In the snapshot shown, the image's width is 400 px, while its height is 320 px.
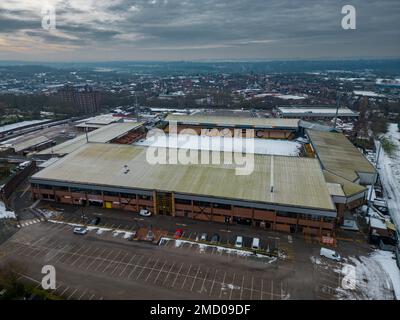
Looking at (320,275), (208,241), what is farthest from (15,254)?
(320,275)

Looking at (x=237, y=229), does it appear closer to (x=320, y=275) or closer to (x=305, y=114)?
(x=320, y=275)

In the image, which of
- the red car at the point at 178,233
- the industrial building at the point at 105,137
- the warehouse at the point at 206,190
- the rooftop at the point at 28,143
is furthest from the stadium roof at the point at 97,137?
the red car at the point at 178,233

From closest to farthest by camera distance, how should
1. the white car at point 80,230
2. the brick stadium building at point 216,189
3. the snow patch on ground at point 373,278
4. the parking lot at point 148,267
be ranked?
1. the snow patch on ground at point 373,278
2. the parking lot at point 148,267
3. the white car at point 80,230
4. the brick stadium building at point 216,189

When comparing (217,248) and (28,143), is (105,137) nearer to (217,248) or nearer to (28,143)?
(28,143)

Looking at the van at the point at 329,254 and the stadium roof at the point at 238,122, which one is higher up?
the stadium roof at the point at 238,122

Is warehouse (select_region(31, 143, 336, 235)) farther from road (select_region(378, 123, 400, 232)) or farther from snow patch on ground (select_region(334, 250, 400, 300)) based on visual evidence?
road (select_region(378, 123, 400, 232))

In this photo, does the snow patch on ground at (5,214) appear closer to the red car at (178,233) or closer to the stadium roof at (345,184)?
the red car at (178,233)

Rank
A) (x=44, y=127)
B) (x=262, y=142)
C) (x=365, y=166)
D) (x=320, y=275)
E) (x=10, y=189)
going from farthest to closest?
(x=44, y=127) < (x=262, y=142) < (x=365, y=166) < (x=10, y=189) < (x=320, y=275)
